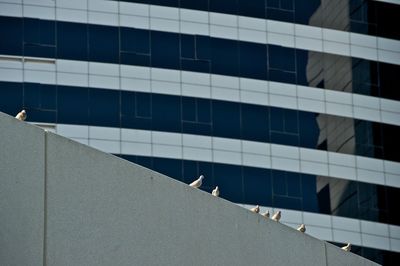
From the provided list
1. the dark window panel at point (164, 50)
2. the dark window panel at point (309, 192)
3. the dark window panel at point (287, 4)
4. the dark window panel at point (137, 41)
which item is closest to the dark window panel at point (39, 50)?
the dark window panel at point (137, 41)

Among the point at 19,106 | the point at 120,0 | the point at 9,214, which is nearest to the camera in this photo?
the point at 9,214

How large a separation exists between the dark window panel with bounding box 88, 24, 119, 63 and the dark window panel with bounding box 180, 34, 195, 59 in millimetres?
3479

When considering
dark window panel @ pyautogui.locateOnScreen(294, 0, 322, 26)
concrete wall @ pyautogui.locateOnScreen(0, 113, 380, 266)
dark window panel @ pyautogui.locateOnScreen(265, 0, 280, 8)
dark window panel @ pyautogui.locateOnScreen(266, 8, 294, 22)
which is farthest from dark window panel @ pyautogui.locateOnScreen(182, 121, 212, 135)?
concrete wall @ pyautogui.locateOnScreen(0, 113, 380, 266)

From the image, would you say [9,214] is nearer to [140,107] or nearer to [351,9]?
[140,107]

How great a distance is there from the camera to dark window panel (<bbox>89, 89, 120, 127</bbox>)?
7931 centimetres

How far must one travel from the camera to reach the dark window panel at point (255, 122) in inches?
3243

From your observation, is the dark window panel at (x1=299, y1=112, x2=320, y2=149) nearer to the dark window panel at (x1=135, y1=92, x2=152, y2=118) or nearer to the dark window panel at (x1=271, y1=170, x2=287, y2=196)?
the dark window panel at (x1=271, y1=170, x2=287, y2=196)

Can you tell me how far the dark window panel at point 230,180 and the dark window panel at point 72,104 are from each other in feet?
22.8

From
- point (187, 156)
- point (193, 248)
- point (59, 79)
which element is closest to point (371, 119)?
point (187, 156)

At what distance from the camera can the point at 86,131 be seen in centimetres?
7888

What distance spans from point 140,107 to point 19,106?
252 inches

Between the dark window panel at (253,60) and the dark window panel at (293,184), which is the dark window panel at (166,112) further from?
the dark window panel at (293,184)

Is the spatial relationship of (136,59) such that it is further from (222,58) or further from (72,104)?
(222,58)

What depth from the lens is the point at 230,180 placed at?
80875 millimetres
